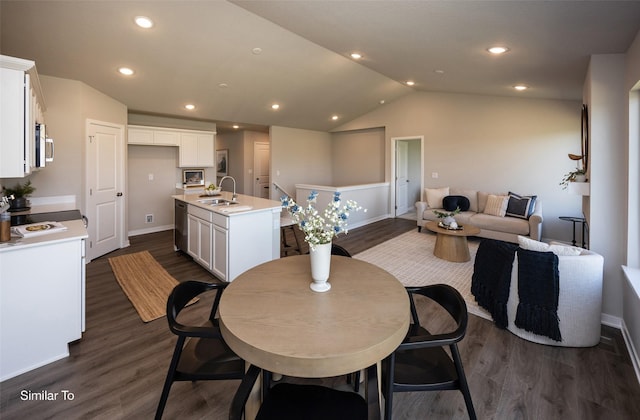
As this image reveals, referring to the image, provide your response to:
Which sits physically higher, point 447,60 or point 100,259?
point 447,60

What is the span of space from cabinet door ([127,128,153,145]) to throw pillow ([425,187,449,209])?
5.60 m

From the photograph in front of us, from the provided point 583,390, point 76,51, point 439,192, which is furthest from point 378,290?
point 439,192

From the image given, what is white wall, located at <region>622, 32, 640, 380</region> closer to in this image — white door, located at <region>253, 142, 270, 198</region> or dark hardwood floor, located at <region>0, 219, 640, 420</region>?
dark hardwood floor, located at <region>0, 219, 640, 420</region>

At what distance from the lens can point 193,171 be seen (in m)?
6.34

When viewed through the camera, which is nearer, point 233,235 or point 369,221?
point 233,235

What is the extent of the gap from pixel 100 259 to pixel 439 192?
6.18 m

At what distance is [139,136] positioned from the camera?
5.34m

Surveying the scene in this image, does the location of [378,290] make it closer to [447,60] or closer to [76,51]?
[447,60]

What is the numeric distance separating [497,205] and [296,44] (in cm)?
436

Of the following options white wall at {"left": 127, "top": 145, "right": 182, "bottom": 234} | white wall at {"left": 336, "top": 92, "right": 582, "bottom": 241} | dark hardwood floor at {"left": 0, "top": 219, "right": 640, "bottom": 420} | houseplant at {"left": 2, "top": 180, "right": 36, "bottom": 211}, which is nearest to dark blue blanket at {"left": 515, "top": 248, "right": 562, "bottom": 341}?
dark hardwood floor at {"left": 0, "top": 219, "right": 640, "bottom": 420}

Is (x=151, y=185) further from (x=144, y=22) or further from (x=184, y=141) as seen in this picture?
(x=144, y=22)

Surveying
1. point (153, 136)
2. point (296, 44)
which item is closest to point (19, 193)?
point (153, 136)

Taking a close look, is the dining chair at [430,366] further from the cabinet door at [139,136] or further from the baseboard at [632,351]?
the cabinet door at [139,136]

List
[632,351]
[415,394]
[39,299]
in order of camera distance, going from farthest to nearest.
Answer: [632,351], [39,299], [415,394]
